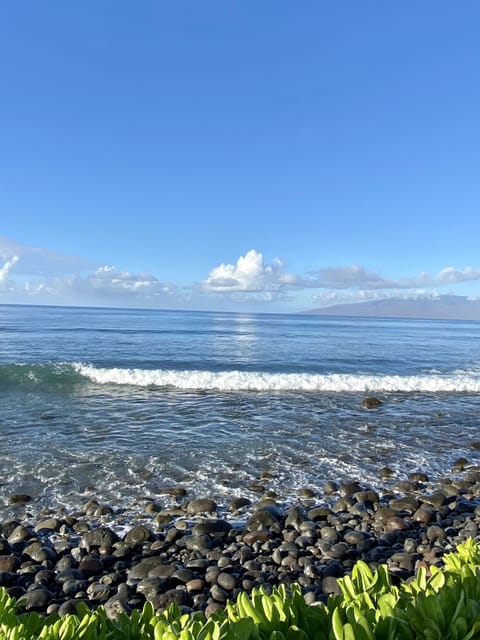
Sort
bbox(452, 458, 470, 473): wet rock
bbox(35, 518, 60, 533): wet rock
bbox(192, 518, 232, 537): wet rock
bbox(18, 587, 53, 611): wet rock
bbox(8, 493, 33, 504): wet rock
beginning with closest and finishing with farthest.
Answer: bbox(18, 587, 53, 611): wet rock → bbox(192, 518, 232, 537): wet rock → bbox(35, 518, 60, 533): wet rock → bbox(8, 493, 33, 504): wet rock → bbox(452, 458, 470, 473): wet rock

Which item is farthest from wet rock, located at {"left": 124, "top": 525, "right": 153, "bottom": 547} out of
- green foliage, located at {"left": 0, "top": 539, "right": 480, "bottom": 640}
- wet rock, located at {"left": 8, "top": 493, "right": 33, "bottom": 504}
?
green foliage, located at {"left": 0, "top": 539, "right": 480, "bottom": 640}

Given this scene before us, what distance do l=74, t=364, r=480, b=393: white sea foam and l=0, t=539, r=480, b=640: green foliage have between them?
54.8ft

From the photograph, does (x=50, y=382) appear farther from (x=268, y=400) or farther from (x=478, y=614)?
(x=478, y=614)

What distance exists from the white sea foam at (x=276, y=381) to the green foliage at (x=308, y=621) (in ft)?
54.8

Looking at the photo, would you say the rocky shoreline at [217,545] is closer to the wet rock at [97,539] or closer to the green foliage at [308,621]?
the wet rock at [97,539]

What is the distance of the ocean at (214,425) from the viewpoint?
8750mm

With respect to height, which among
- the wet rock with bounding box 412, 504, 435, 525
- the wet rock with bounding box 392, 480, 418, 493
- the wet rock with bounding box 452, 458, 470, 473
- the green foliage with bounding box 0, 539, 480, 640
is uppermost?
the green foliage with bounding box 0, 539, 480, 640

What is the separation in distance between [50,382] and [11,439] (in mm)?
8891

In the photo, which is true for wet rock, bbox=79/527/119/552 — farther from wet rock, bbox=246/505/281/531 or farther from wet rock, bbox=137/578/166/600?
wet rock, bbox=246/505/281/531

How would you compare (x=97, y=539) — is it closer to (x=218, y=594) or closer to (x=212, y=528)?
(x=212, y=528)

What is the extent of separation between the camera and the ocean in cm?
Answer: 875

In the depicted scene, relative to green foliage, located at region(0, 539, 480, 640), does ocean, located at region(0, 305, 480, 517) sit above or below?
below

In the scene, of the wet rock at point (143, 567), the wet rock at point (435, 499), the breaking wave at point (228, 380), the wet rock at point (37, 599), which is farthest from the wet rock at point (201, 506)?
the breaking wave at point (228, 380)

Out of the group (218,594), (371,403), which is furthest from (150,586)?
(371,403)
